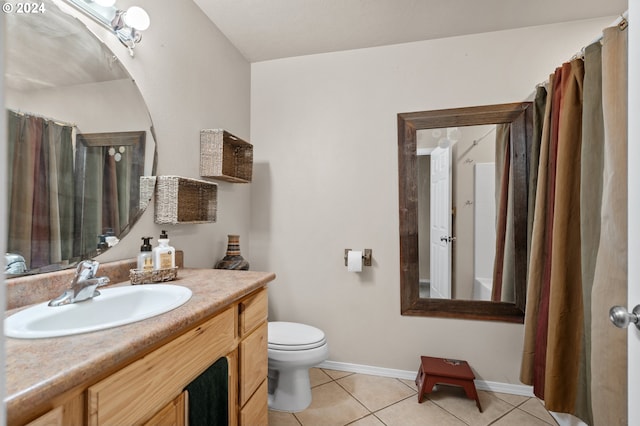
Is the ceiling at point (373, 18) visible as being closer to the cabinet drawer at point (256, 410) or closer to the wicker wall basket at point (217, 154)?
the wicker wall basket at point (217, 154)

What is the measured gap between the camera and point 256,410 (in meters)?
1.32

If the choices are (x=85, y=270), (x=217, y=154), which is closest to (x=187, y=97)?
(x=217, y=154)

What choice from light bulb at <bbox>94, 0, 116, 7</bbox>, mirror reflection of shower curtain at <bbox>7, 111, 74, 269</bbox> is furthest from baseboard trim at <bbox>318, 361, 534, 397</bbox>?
light bulb at <bbox>94, 0, 116, 7</bbox>

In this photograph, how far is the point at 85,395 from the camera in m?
0.61

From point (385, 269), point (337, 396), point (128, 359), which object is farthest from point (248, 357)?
point (385, 269)

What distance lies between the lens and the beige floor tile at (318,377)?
2094 mm

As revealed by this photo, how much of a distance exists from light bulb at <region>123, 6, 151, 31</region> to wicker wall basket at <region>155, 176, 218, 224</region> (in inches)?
25.8

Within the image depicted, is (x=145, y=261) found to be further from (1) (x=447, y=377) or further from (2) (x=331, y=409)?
(1) (x=447, y=377)

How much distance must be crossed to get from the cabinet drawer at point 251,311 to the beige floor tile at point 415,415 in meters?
1.02

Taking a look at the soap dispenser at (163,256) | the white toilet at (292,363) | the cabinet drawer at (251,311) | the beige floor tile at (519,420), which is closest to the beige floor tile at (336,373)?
the white toilet at (292,363)

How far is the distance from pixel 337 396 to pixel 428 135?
1.86 meters

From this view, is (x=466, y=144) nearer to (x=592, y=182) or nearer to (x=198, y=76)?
(x=592, y=182)

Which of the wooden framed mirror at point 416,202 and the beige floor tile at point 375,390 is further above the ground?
the wooden framed mirror at point 416,202

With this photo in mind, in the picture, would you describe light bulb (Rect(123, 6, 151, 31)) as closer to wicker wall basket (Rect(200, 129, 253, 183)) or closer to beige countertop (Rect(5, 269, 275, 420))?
wicker wall basket (Rect(200, 129, 253, 183))
